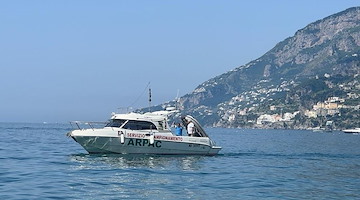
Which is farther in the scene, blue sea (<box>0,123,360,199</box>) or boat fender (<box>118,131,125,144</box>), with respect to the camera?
boat fender (<box>118,131,125,144</box>)

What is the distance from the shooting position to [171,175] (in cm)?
3422

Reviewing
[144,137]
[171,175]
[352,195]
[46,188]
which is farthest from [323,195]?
[144,137]

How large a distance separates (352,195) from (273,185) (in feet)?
14.3

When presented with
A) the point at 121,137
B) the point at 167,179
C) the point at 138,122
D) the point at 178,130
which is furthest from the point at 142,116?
the point at 167,179

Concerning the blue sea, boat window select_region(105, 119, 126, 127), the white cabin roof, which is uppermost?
the white cabin roof

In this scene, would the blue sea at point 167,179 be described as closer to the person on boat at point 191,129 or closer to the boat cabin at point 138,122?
the boat cabin at point 138,122

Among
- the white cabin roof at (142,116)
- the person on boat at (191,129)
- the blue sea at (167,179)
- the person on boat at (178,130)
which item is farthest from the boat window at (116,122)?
the person on boat at (191,129)

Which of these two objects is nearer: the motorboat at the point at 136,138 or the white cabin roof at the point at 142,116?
the motorboat at the point at 136,138

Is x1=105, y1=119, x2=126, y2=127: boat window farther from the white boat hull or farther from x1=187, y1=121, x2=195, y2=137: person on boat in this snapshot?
x1=187, y1=121, x2=195, y2=137: person on boat

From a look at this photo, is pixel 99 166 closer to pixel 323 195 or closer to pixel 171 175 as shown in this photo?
pixel 171 175

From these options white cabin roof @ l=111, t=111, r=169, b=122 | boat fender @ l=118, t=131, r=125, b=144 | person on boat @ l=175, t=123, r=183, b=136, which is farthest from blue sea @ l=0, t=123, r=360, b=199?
person on boat @ l=175, t=123, r=183, b=136

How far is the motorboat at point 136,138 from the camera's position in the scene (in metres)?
44.9

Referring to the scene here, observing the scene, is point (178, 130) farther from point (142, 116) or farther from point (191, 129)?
point (142, 116)

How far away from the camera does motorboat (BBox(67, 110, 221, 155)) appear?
147 ft
